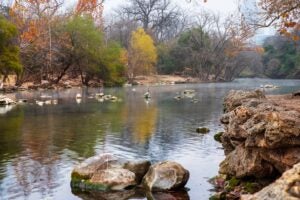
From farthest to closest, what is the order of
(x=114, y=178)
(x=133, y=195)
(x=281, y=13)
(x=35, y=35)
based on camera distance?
(x=35, y=35), (x=281, y=13), (x=114, y=178), (x=133, y=195)

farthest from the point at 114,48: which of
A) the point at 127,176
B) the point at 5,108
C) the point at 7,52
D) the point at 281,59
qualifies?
the point at 127,176

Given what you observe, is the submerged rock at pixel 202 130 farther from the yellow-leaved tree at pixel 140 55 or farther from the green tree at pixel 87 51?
the yellow-leaved tree at pixel 140 55

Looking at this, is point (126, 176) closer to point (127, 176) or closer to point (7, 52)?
point (127, 176)

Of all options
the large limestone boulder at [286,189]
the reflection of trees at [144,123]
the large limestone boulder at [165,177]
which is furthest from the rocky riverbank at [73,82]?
the large limestone boulder at [286,189]

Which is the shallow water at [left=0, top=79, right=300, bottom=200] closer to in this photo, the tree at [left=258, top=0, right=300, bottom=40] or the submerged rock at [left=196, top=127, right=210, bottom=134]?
the submerged rock at [left=196, top=127, right=210, bottom=134]

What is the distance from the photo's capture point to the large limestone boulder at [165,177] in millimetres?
12141

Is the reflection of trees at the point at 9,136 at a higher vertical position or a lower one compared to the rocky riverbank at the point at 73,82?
lower

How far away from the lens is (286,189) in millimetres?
5641

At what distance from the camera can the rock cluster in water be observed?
12234 millimetres

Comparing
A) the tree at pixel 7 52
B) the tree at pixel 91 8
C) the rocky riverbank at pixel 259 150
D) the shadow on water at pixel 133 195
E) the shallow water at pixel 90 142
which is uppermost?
the tree at pixel 91 8

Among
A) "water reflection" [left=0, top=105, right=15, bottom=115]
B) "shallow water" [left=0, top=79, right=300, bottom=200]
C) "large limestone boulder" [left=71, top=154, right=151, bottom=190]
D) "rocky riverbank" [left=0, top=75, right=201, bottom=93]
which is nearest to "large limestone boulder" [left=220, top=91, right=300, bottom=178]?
"shallow water" [left=0, top=79, right=300, bottom=200]

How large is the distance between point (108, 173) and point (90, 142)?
7.08 metres

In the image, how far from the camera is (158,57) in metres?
87.7

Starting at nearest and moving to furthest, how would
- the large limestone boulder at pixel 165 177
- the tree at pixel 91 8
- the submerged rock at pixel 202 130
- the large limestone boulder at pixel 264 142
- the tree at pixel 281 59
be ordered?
the large limestone boulder at pixel 264 142 < the large limestone boulder at pixel 165 177 < the submerged rock at pixel 202 130 < the tree at pixel 91 8 < the tree at pixel 281 59
